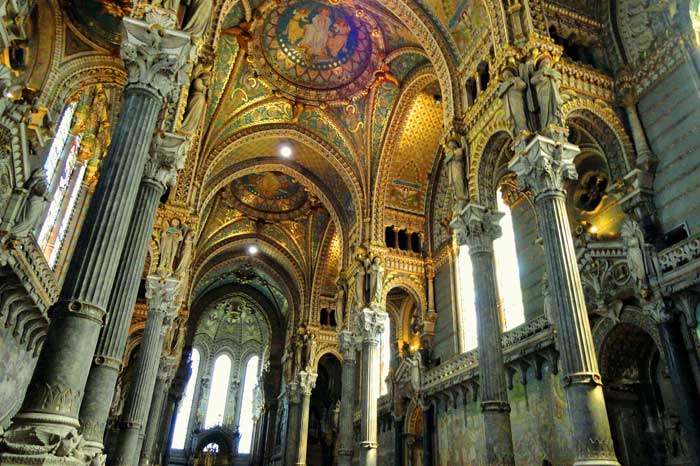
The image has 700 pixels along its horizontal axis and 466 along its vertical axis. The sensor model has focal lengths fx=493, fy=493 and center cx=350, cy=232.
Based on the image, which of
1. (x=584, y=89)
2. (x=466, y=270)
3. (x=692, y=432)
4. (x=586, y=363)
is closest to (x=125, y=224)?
(x=586, y=363)

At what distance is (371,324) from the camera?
53.0 feet

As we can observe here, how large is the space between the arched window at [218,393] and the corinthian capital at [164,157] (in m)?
29.4

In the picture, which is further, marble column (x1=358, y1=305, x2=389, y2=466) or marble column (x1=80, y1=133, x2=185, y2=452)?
marble column (x1=358, y1=305, x2=389, y2=466)

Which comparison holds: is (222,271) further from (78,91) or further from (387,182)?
(78,91)

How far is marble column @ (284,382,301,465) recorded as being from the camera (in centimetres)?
2187

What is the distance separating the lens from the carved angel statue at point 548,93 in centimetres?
929

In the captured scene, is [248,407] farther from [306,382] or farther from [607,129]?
[607,129]

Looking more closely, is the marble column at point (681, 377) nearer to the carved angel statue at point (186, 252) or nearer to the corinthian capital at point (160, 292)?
the corinthian capital at point (160, 292)

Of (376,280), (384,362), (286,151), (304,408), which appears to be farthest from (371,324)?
(286,151)

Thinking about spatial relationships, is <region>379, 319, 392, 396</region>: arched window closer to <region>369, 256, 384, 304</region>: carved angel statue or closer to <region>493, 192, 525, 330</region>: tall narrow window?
<region>369, 256, 384, 304</region>: carved angel statue

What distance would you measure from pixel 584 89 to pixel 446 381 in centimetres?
895

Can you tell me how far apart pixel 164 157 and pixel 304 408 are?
16383mm

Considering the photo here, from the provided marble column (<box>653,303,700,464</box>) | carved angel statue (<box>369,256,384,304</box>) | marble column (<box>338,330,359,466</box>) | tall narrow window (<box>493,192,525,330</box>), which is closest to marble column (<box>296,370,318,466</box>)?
marble column (<box>338,330,359,466</box>)

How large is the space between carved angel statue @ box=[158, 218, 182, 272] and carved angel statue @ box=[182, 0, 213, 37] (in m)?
7.72
